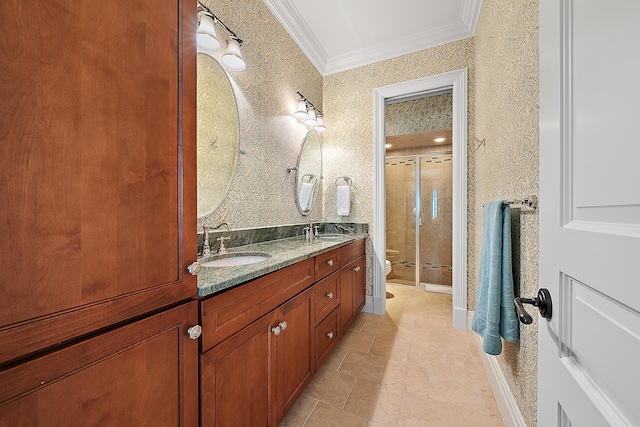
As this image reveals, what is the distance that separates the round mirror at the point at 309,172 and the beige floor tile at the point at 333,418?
152 centimetres

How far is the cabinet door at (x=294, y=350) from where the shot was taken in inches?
44.2

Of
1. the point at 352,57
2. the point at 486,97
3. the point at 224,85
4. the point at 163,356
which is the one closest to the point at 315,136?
the point at 352,57

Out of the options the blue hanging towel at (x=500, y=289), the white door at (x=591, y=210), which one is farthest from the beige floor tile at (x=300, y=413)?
the white door at (x=591, y=210)

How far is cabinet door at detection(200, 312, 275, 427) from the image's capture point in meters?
0.77

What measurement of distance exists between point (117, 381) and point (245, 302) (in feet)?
1.36

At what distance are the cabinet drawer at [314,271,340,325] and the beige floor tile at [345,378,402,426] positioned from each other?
48 centimetres

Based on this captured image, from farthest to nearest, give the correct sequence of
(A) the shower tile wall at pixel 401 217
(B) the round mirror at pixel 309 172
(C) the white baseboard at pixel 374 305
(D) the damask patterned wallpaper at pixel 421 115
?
(A) the shower tile wall at pixel 401 217
(D) the damask patterned wallpaper at pixel 421 115
(C) the white baseboard at pixel 374 305
(B) the round mirror at pixel 309 172

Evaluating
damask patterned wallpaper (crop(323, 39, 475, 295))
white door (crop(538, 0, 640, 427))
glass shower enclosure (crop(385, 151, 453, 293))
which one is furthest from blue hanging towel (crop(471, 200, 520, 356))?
glass shower enclosure (crop(385, 151, 453, 293))

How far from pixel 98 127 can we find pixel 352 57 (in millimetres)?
2694

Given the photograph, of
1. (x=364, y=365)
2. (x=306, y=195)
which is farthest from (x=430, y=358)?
(x=306, y=195)

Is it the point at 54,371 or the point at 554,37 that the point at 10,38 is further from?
the point at 554,37

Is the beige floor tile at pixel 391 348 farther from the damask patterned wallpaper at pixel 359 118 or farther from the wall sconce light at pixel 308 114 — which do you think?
the wall sconce light at pixel 308 114

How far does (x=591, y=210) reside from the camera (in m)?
0.44

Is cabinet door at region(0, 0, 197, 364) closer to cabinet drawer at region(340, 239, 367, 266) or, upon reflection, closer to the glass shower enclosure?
cabinet drawer at region(340, 239, 367, 266)
